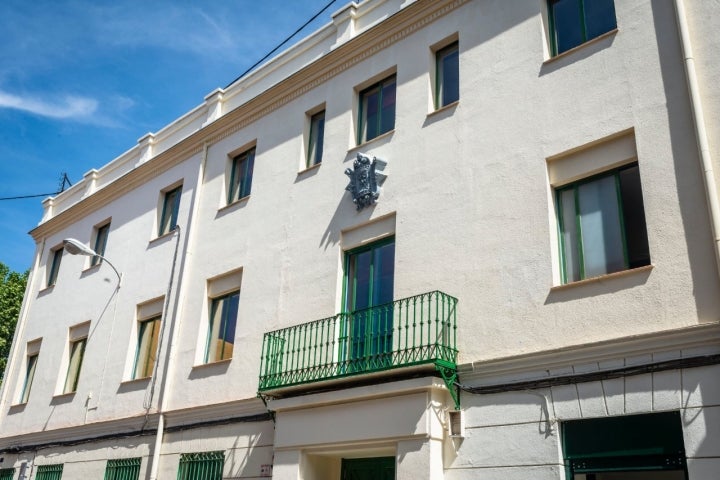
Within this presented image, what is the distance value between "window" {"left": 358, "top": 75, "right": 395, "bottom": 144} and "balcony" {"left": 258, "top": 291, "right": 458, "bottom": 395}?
→ 3.67 metres

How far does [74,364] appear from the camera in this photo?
18953 mm

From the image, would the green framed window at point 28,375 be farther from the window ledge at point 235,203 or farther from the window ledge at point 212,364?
the window ledge at point 235,203

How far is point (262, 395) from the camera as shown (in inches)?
491

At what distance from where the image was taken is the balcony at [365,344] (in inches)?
409

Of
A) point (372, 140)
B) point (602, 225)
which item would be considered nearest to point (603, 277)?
point (602, 225)

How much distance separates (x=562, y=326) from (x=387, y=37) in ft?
23.0

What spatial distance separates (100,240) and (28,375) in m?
4.43

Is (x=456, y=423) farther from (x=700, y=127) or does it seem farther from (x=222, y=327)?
(x=222, y=327)

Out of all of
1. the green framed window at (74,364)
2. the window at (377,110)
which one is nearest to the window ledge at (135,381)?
the green framed window at (74,364)

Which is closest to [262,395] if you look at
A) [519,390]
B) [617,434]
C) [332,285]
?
[332,285]

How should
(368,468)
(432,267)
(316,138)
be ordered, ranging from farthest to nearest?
(316,138) → (368,468) → (432,267)

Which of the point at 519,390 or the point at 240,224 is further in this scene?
the point at 240,224

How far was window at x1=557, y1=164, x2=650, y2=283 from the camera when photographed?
30.7 ft

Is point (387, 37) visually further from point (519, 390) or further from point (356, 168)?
point (519, 390)
